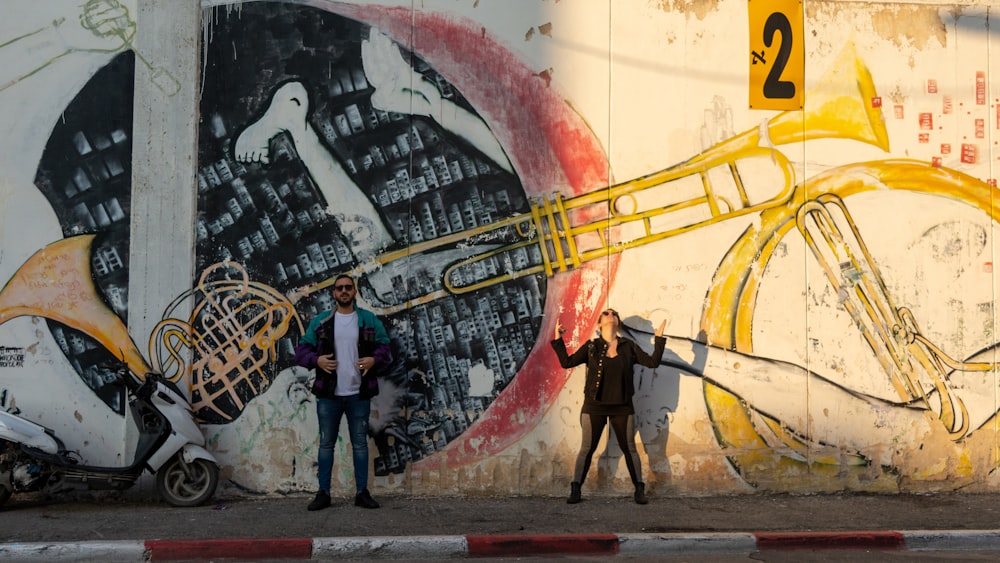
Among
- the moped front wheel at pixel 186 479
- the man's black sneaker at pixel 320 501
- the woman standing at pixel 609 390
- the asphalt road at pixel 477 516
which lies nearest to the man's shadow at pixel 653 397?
the woman standing at pixel 609 390

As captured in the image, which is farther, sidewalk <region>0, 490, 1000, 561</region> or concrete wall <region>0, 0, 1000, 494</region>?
concrete wall <region>0, 0, 1000, 494</region>

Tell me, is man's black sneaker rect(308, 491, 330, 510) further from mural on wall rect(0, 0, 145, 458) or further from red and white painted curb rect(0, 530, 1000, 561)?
mural on wall rect(0, 0, 145, 458)

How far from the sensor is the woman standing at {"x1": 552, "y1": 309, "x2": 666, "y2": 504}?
870 cm

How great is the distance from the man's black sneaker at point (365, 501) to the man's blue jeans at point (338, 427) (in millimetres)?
42

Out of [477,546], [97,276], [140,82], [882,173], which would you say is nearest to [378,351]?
[477,546]

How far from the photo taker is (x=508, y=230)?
29.8 feet

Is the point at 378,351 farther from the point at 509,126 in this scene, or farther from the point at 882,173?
the point at 882,173

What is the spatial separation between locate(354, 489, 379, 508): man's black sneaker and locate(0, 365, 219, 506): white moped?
1222 mm

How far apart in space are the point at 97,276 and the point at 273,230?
1570mm

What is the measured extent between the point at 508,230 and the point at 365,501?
266 cm

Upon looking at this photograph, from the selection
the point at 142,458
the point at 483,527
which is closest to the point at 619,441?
the point at 483,527

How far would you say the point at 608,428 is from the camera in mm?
9086

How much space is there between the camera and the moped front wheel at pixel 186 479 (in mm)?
8430

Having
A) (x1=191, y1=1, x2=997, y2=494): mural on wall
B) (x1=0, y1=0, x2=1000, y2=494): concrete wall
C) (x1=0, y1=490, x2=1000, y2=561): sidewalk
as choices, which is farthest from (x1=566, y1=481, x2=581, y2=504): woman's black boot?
(x1=191, y1=1, x2=997, y2=494): mural on wall
